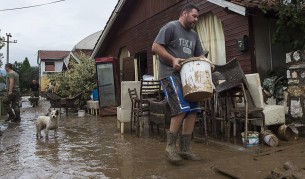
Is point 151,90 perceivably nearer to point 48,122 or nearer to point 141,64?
point 48,122

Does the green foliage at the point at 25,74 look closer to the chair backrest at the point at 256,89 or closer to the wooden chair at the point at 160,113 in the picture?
the wooden chair at the point at 160,113

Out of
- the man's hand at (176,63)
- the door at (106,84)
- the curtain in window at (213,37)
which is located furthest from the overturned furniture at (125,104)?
the door at (106,84)

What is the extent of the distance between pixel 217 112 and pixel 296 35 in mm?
2081

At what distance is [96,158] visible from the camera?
509 centimetres

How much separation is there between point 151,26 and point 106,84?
267 centimetres

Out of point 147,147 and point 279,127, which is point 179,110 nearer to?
point 147,147

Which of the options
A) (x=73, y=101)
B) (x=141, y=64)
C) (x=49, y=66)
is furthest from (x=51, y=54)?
(x=141, y=64)

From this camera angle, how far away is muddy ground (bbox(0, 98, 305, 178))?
3.94 metres

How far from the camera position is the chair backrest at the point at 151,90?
763 cm

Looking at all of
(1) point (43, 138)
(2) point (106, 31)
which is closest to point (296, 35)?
(1) point (43, 138)

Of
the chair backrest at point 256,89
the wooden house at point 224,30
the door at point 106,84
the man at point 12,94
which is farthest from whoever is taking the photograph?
the door at point 106,84

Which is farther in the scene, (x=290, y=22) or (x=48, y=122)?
(x=48, y=122)

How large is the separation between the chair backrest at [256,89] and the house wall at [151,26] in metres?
1.62

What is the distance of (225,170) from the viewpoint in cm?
376
